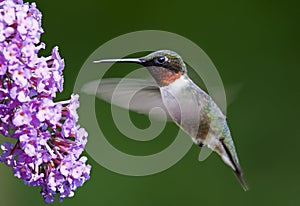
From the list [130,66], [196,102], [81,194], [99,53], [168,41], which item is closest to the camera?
[196,102]

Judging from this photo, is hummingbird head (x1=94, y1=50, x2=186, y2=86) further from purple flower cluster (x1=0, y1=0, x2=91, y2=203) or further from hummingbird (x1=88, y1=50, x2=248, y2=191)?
purple flower cluster (x1=0, y1=0, x2=91, y2=203)

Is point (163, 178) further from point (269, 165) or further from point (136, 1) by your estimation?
point (136, 1)

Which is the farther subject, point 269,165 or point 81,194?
point 269,165

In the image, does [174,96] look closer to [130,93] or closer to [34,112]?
[130,93]

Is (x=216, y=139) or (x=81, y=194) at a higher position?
(x=216, y=139)

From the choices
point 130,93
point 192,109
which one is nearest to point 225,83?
point 192,109

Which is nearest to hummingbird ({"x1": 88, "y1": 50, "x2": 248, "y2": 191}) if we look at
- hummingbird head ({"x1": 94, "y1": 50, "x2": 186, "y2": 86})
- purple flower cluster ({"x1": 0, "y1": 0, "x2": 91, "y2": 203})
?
hummingbird head ({"x1": 94, "y1": 50, "x2": 186, "y2": 86})

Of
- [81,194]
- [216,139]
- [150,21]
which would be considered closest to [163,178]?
[81,194]
